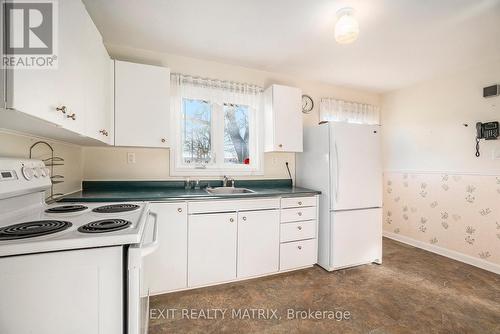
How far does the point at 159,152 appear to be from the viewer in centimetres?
243

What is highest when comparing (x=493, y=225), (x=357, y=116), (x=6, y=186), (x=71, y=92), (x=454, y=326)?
(x=357, y=116)

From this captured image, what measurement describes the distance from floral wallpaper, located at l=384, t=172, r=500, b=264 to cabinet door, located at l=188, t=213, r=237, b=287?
2.74m

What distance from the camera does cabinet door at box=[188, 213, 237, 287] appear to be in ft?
6.51

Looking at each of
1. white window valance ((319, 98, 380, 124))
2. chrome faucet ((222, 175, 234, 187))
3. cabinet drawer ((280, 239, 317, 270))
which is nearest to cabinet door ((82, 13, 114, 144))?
chrome faucet ((222, 175, 234, 187))

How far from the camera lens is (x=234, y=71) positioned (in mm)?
2721

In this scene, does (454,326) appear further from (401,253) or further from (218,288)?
(218,288)

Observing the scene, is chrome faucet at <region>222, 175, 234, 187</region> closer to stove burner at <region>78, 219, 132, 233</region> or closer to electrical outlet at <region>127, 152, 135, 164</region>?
electrical outlet at <region>127, 152, 135, 164</region>

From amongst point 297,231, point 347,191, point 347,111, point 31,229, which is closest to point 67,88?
point 31,229

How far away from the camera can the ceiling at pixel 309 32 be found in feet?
5.47

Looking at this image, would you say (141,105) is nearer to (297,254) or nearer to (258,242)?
(258,242)

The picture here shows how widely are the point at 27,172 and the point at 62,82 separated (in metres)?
0.59

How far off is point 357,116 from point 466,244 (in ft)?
6.91

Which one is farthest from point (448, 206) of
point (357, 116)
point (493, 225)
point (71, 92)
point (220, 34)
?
point (71, 92)

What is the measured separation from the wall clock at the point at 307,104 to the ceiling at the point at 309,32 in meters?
0.41
